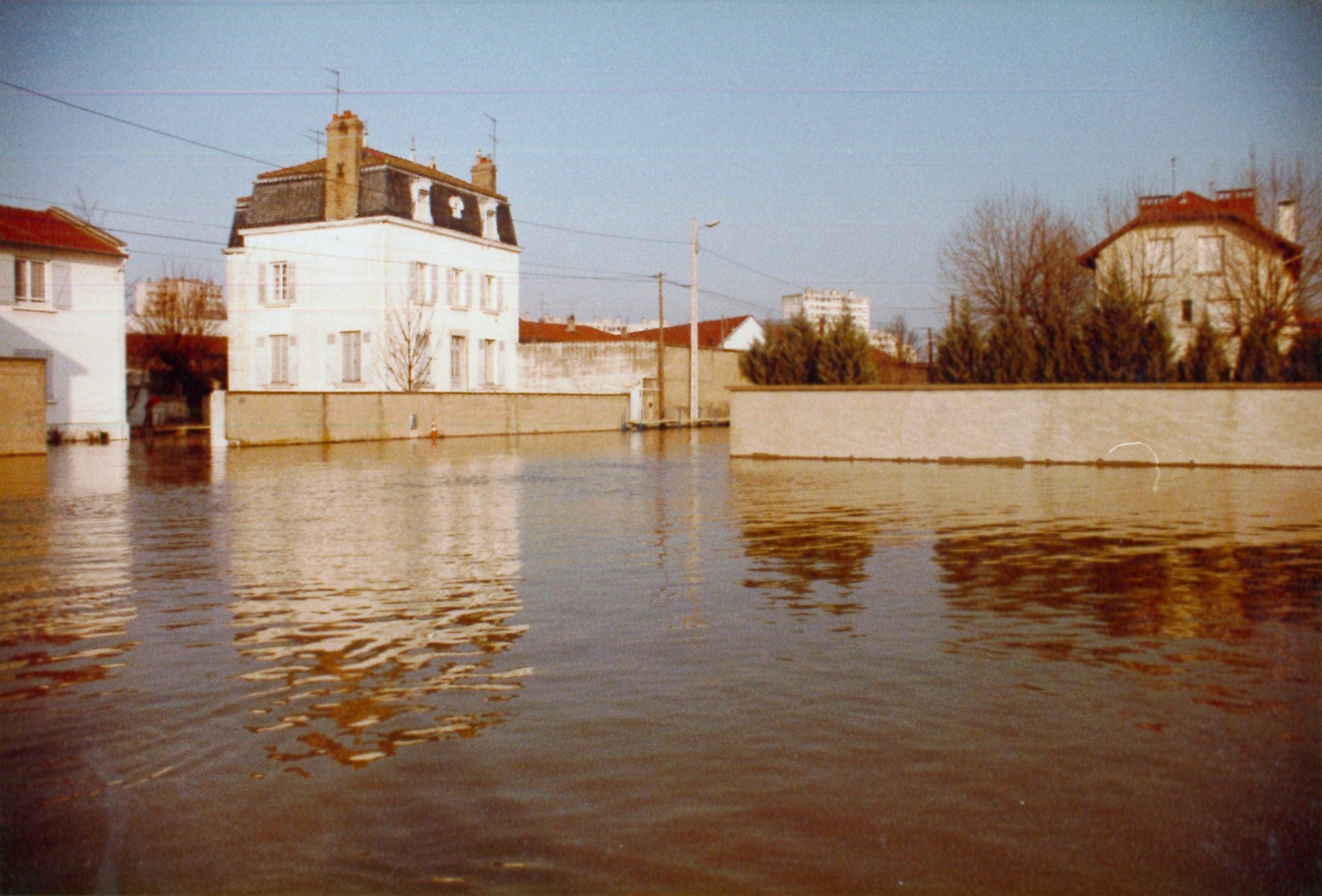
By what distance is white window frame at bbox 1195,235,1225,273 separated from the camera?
3083cm

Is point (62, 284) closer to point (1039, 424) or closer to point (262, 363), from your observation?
point (262, 363)

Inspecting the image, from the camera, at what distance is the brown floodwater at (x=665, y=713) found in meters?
3.60

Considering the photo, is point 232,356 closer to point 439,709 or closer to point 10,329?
point 10,329

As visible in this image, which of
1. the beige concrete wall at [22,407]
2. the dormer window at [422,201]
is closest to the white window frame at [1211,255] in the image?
the dormer window at [422,201]

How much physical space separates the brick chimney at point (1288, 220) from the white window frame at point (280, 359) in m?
37.4

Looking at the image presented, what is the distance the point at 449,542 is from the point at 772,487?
8.40m

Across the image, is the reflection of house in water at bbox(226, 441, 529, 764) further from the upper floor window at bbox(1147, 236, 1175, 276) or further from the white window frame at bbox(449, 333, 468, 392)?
the white window frame at bbox(449, 333, 468, 392)

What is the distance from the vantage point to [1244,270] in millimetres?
30625

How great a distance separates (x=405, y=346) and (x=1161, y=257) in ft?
93.7

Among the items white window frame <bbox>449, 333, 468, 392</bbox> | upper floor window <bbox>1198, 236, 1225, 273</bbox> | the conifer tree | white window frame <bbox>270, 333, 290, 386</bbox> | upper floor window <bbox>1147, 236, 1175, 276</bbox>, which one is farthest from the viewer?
white window frame <bbox>449, 333, 468, 392</bbox>

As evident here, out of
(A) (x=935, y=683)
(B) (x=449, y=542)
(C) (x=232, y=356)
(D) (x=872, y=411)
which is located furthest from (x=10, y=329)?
(A) (x=935, y=683)

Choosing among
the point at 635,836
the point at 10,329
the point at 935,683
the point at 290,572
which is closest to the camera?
the point at 635,836

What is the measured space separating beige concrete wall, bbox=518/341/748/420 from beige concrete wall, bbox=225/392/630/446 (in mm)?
4247

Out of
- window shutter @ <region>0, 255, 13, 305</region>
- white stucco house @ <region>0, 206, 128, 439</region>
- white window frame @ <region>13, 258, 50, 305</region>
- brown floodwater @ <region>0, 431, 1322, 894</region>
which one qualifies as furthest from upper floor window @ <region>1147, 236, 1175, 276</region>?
window shutter @ <region>0, 255, 13, 305</region>
